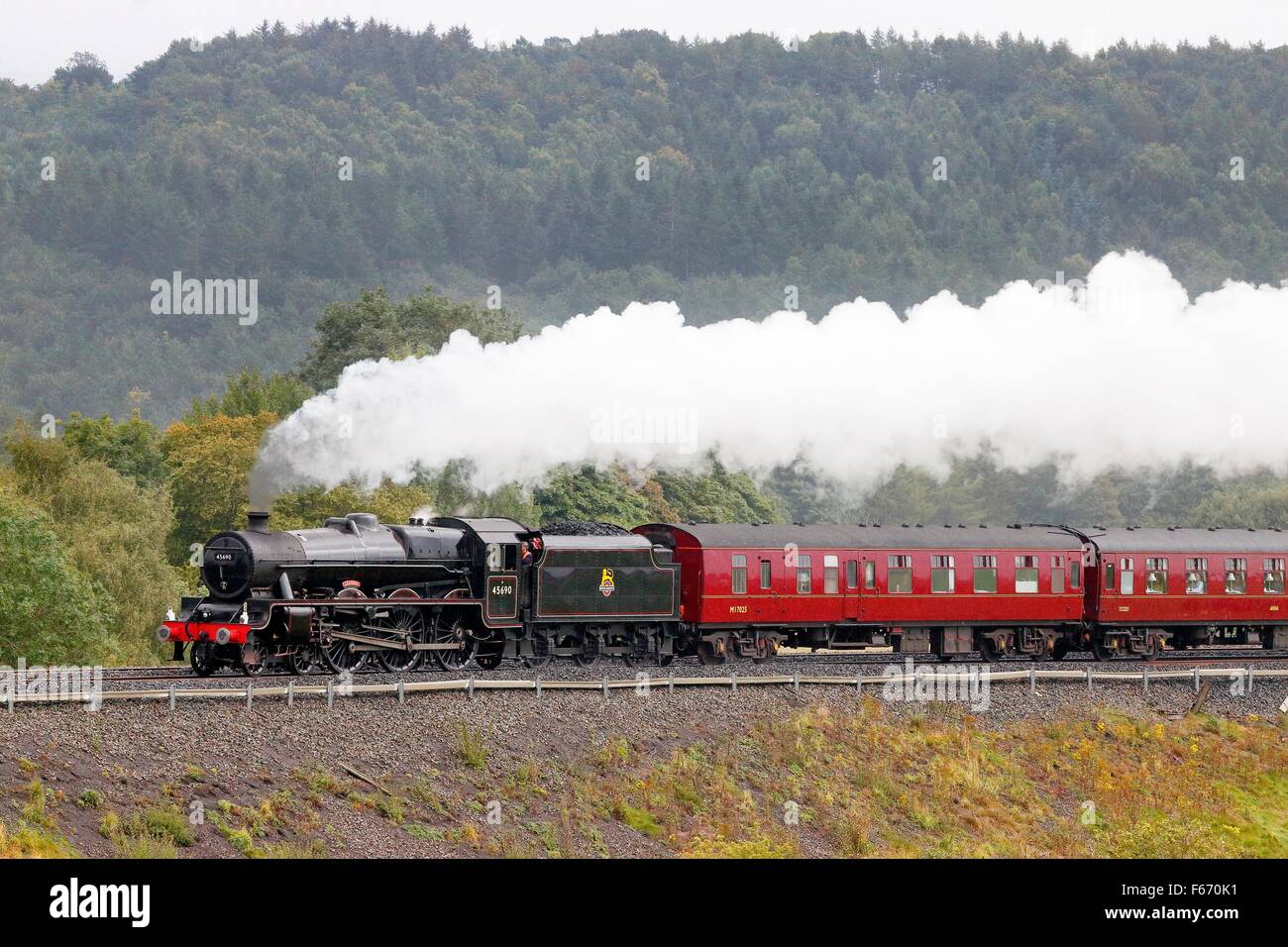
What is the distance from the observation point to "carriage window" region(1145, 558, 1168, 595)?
4859 centimetres

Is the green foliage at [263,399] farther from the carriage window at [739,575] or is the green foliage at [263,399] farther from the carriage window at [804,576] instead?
the carriage window at [739,575]

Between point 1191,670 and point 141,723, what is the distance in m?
27.0

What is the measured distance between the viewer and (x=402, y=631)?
125 ft

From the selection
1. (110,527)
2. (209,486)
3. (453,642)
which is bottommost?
(453,642)

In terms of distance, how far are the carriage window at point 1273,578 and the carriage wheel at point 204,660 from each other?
29903mm

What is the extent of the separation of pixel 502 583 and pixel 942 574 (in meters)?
12.6

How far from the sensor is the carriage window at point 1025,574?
47031 mm

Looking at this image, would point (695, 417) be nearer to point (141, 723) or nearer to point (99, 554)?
point (99, 554)

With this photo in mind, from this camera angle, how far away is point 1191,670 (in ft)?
147

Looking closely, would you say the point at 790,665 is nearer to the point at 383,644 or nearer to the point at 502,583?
the point at 502,583

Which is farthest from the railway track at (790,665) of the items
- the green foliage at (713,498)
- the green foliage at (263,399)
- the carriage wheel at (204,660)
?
the green foliage at (263,399)

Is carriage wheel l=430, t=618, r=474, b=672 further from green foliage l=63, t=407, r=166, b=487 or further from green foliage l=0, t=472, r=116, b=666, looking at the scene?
green foliage l=63, t=407, r=166, b=487

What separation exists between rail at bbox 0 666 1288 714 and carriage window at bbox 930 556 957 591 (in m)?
2.83

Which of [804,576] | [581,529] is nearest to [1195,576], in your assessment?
[804,576]
